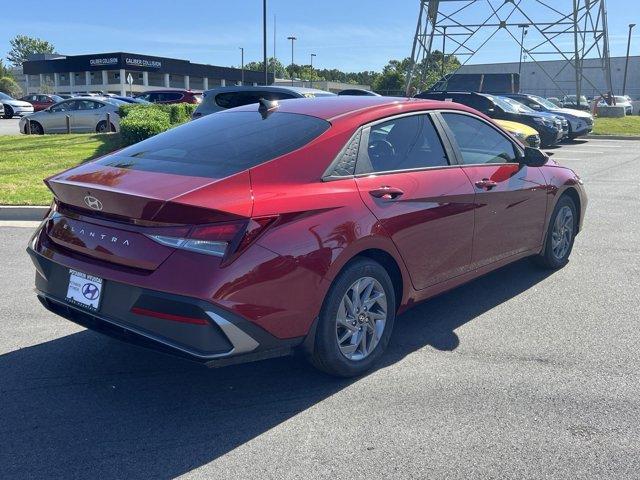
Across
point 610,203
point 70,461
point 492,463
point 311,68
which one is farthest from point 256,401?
point 311,68

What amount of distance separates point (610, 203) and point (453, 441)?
770 cm

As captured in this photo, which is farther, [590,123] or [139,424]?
[590,123]

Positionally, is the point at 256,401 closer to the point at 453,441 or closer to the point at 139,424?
the point at 139,424

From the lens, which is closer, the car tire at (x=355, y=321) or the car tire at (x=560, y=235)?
the car tire at (x=355, y=321)

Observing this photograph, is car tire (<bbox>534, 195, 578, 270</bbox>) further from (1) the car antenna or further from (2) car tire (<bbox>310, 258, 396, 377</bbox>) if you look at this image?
(1) the car antenna

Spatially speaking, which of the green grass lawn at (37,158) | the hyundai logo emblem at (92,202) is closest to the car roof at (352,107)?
the hyundai logo emblem at (92,202)

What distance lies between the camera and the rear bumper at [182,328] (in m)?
3.03

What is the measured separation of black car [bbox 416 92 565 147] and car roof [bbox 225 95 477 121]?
12031 mm

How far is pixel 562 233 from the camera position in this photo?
238 inches

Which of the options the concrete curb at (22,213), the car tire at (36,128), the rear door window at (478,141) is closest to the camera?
the rear door window at (478,141)

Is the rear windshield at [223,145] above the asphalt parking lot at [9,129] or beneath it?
above

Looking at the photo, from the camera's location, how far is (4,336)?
442cm

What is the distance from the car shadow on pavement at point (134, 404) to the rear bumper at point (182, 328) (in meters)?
0.42

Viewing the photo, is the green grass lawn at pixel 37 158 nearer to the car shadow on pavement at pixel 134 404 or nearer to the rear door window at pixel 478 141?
the car shadow on pavement at pixel 134 404
